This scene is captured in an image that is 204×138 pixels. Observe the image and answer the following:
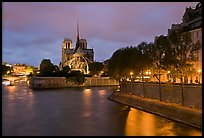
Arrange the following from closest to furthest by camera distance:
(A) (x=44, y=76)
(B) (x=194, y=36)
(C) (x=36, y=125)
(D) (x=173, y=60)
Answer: (C) (x=36, y=125) < (D) (x=173, y=60) < (B) (x=194, y=36) < (A) (x=44, y=76)

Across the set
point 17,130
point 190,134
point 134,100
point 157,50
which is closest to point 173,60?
point 157,50

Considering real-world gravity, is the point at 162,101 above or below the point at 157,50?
below

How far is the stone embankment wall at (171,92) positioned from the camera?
27.7 m

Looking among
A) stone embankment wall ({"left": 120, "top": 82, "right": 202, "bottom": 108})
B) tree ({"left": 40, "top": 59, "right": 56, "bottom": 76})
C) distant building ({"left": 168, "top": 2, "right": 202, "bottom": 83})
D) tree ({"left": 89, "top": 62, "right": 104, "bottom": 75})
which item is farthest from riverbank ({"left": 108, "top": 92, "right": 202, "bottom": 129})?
tree ({"left": 89, "top": 62, "right": 104, "bottom": 75})

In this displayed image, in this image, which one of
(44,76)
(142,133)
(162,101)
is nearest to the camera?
(142,133)

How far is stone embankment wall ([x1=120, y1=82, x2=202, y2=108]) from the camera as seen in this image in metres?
27.7

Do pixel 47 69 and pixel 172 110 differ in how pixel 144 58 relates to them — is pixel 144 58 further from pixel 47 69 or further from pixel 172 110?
pixel 47 69

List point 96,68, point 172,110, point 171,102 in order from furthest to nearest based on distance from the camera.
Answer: point 96,68
point 171,102
point 172,110

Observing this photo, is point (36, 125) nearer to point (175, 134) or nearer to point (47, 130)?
point (47, 130)

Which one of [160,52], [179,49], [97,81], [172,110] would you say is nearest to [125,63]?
[160,52]

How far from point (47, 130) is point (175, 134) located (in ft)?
33.7

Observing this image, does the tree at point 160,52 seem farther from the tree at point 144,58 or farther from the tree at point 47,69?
the tree at point 47,69

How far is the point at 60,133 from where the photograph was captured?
24625 mm

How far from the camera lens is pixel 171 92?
3328cm
